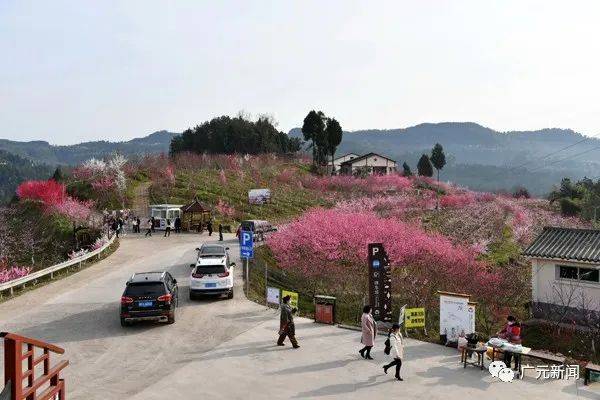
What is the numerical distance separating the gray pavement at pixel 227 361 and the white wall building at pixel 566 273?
933 centimetres

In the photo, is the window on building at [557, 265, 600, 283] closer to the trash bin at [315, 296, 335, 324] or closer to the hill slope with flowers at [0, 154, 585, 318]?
the hill slope with flowers at [0, 154, 585, 318]

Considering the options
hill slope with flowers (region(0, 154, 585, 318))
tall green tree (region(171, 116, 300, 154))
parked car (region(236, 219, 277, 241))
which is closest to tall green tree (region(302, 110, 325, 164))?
hill slope with flowers (region(0, 154, 585, 318))

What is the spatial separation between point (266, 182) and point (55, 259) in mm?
38627

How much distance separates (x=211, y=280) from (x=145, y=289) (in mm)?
4295

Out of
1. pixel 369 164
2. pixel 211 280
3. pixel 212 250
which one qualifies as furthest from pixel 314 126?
pixel 211 280

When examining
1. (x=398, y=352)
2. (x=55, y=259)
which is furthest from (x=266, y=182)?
(x=398, y=352)

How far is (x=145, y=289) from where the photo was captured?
1714cm

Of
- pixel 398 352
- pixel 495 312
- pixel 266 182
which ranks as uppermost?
pixel 266 182

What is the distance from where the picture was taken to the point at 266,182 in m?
72.9

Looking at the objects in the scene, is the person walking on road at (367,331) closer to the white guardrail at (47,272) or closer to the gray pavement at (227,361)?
the gray pavement at (227,361)

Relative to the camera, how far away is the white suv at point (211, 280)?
2112cm

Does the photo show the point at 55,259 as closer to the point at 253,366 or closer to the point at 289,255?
the point at 289,255

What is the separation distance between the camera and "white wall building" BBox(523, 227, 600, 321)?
2125 centimetres

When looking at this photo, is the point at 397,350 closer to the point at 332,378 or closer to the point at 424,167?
the point at 332,378
